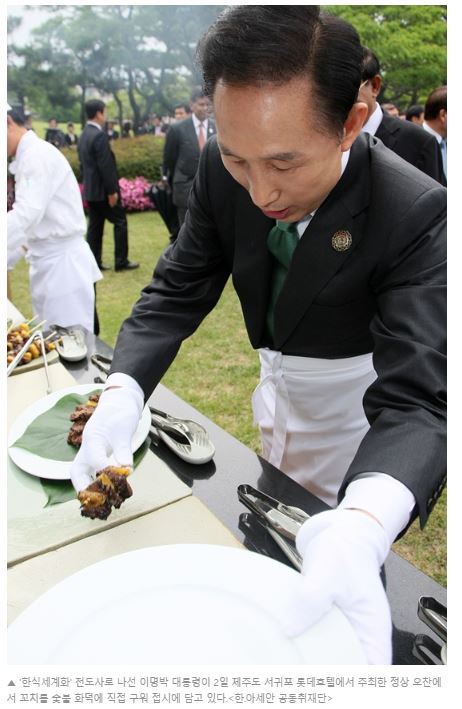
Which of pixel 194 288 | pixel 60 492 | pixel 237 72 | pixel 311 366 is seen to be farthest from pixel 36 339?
pixel 237 72

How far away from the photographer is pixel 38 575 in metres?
1.00

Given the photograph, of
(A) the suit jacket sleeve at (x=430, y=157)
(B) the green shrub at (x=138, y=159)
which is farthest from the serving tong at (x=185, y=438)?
(B) the green shrub at (x=138, y=159)

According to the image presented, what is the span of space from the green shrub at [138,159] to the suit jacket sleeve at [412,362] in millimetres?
12526

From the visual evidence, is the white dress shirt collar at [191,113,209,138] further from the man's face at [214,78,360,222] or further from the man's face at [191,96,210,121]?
the man's face at [214,78,360,222]

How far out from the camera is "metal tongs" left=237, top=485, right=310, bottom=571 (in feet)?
3.32

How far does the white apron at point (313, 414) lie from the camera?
1.62 meters

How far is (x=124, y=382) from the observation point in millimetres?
1411

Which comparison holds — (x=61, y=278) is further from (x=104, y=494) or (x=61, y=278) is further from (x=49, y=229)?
(x=104, y=494)

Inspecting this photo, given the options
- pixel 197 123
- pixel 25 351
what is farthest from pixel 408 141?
pixel 197 123

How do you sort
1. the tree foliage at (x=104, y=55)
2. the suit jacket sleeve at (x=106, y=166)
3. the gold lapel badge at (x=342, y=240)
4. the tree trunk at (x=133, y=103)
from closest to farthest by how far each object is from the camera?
the gold lapel badge at (x=342, y=240) < the suit jacket sleeve at (x=106, y=166) < the tree foliage at (x=104, y=55) < the tree trunk at (x=133, y=103)

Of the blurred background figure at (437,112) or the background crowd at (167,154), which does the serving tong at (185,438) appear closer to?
the background crowd at (167,154)

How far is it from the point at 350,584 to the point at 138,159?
13.3 meters

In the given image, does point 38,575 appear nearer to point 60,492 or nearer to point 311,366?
point 60,492

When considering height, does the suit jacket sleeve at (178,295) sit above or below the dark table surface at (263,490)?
above
